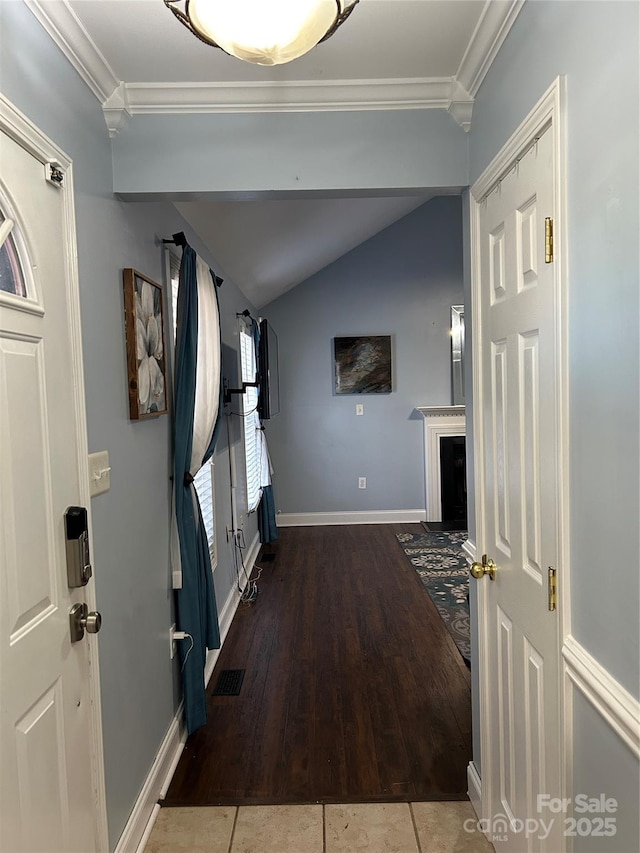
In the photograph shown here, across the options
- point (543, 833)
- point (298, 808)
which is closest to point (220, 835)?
point (298, 808)

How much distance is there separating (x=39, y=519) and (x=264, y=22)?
1.11 metres

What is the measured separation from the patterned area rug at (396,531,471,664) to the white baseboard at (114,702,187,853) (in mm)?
1560

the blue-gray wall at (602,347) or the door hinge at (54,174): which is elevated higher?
the door hinge at (54,174)

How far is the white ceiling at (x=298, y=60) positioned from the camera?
4.41ft

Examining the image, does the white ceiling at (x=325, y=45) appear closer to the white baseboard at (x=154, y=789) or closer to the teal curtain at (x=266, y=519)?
the white baseboard at (x=154, y=789)

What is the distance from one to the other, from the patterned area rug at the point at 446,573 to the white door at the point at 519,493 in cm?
141

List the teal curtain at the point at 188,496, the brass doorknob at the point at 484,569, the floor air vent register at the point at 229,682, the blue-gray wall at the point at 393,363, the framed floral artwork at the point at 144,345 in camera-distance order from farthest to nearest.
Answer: the blue-gray wall at the point at 393,363
the floor air vent register at the point at 229,682
the teal curtain at the point at 188,496
the framed floral artwork at the point at 144,345
the brass doorknob at the point at 484,569

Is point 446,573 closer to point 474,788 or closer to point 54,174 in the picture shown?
point 474,788

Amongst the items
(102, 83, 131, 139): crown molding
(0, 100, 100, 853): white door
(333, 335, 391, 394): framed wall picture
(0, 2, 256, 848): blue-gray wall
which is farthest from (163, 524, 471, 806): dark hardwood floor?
(102, 83, 131, 139): crown molding

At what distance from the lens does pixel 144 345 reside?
6.14ft

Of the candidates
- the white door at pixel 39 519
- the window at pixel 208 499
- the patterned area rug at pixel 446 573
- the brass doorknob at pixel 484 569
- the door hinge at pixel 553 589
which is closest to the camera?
the white door at pixel 39 519

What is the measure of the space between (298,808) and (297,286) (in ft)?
15.4

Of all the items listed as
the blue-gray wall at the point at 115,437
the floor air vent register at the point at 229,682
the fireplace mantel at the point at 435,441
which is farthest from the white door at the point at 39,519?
the fireplace mantel at the point at 435,441

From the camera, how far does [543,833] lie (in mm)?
1270
